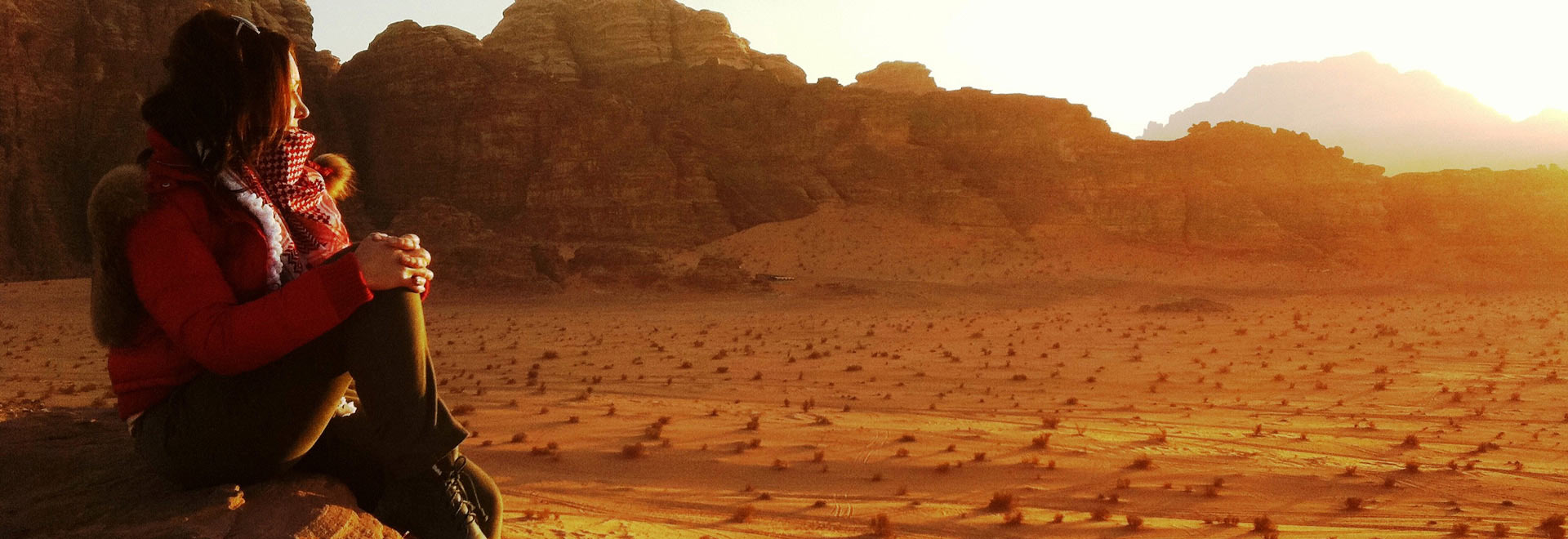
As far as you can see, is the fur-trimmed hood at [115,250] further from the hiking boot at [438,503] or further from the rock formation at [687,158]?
the rock formation at [687,158]

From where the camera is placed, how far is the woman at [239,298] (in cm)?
239

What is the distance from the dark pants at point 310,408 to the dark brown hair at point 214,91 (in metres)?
0.57

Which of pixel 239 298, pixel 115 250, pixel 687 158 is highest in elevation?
pixel 687 158

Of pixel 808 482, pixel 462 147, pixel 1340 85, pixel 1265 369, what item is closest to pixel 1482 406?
pixel 1265 369

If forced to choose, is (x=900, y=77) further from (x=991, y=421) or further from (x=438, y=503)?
(x=438, y=503)

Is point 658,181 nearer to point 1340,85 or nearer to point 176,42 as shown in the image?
point 176,42

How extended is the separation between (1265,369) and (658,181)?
29512 millimetres

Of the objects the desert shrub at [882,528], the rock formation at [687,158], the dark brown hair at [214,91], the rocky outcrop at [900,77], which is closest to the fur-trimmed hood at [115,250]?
the dark brown hair at [214,91]

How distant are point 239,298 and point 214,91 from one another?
21.4 inches

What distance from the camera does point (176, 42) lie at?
2.57 metres

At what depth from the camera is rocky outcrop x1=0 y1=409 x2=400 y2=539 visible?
260 centimetres

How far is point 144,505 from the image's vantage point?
108 inches

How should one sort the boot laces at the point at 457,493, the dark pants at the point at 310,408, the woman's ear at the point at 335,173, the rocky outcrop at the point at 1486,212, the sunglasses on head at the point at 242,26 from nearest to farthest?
the dark pants at the point at 310,408 < the sunglasses on head at the point at 242,26 < the boot laces at the point at 457,493 < the woman's ear at the point at 335,173 < the rocky outcrop at the point at 1486,212

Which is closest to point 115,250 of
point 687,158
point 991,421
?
point 991,421
